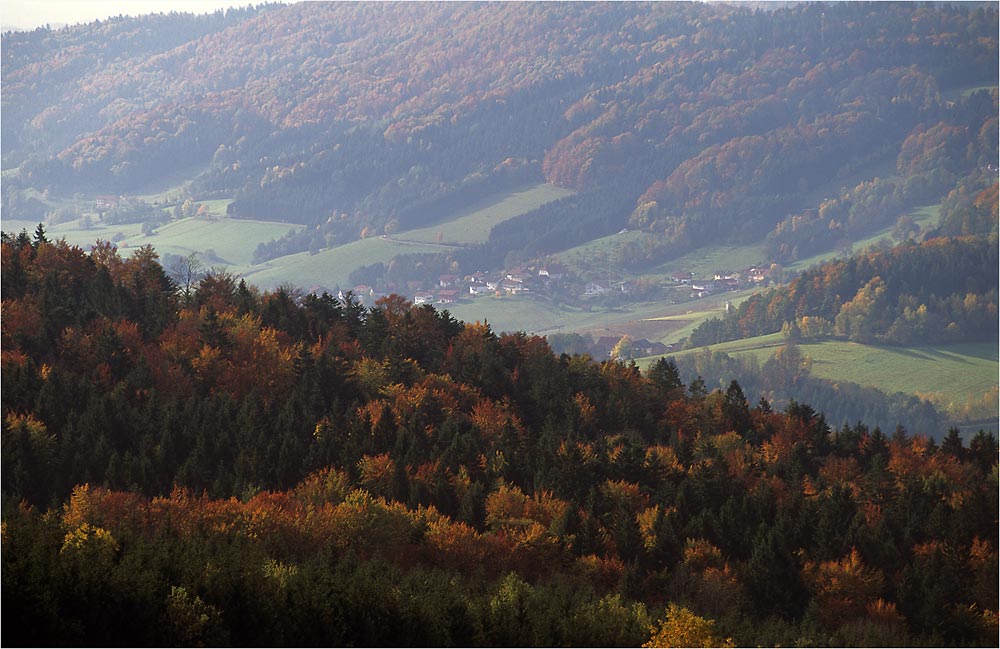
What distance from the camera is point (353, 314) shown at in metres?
122

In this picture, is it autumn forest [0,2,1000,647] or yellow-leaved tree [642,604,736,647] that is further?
yellow-leaved tree [642,604,736,647]

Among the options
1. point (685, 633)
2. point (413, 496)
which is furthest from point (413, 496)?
point (685, 633)

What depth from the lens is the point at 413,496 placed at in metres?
75.9

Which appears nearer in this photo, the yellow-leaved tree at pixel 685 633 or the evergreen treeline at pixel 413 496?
the evergreen treeline at pixel 413 496

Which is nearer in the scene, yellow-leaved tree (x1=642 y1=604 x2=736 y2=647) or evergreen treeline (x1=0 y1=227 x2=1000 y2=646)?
evergreen treeline (x1=0 y1=227 x2=1000 y2=646)

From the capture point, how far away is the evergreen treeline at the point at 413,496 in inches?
2044

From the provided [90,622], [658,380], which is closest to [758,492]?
[658,380]

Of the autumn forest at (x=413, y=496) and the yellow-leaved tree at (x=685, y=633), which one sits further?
the yellow-leaved tree at (x=685, y=633)

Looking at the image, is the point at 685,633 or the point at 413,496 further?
the point at 413,496

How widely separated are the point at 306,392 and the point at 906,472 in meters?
49.5

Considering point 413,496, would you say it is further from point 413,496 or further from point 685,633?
point 685,633

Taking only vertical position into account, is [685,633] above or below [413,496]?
below

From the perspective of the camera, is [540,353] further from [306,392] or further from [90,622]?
[90,622]

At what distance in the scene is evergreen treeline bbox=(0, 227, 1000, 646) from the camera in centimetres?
5191
